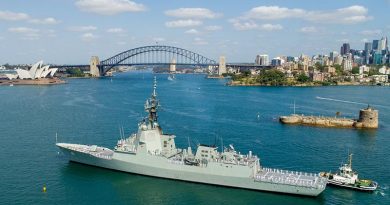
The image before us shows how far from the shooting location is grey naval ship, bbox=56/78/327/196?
23969 mm

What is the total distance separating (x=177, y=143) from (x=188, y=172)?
10.6 meters

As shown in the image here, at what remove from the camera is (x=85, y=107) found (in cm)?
6031

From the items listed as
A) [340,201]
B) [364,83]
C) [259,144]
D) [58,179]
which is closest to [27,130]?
[58,179]

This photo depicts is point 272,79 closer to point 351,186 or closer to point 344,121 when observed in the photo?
point 344,121

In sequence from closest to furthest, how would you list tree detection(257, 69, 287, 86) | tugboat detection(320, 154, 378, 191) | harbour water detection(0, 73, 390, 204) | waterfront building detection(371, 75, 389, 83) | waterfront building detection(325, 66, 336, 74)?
harbour water detection(0, 73, 390, 204) → tugboat detection(320, 154, 378, 191) → tree detection(257, 69, 287, 86) → waterfront building detection(371, 75, 389, 83) → waterfront building detection(325, 66, 336, 74)

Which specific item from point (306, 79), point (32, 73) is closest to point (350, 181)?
point (306, 79)

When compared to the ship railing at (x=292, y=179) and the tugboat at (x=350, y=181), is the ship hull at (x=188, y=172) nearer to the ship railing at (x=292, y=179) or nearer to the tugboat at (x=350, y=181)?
the ship railing at (x=292, y=179)

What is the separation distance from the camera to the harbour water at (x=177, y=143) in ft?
78.2

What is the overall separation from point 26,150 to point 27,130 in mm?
9108

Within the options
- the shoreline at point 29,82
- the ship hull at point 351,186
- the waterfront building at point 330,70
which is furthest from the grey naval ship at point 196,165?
the waterfront building at point 330,70

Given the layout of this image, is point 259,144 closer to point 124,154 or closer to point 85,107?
point 124,154

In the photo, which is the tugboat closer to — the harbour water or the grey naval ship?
the harbour water

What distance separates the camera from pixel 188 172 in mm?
25422

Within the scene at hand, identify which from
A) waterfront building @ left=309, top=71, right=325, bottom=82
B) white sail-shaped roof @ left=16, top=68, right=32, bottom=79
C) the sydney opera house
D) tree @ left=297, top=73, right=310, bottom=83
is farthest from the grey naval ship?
waterfront building @ left=309, top=71, right=325, bottom=82
